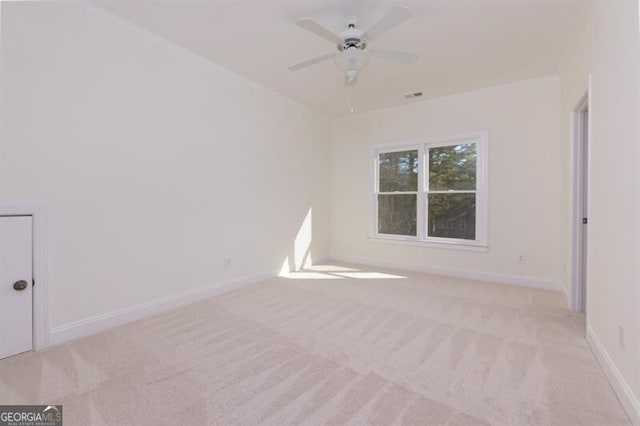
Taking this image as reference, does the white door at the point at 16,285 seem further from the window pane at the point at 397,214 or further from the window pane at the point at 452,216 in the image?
the window pane at the point at 452,216

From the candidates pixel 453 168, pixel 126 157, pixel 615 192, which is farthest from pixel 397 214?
pixel 126 157

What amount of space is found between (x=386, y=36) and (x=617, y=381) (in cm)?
324

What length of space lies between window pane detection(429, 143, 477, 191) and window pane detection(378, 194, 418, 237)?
1.51ft

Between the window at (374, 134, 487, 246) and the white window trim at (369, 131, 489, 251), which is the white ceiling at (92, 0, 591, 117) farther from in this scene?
the window at (374, 134, 487, 246)

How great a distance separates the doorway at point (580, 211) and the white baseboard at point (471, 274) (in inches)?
25.7

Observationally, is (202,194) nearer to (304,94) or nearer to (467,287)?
(304,94)

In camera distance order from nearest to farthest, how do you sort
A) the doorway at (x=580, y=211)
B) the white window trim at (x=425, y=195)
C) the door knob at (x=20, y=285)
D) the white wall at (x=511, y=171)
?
the door knob at (x=20, y=285) < the doorway at (x=580, y=211) < the white wall at (x=511, y=171) < the white window trim at (x=425, y=195)

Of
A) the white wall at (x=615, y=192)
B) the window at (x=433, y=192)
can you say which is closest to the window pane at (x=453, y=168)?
the window at (x=433, y=192)

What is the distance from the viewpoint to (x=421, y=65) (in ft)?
11.9

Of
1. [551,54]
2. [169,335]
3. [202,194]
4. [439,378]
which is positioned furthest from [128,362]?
[551,54]

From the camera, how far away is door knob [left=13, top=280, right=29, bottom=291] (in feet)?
7.49

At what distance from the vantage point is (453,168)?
186 inches

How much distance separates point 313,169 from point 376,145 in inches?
48.3

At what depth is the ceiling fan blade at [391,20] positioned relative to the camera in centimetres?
200
